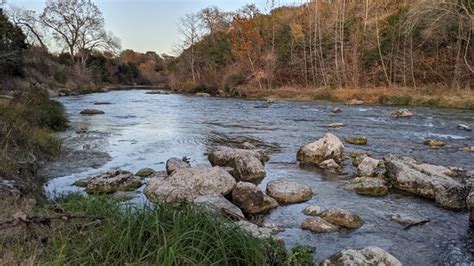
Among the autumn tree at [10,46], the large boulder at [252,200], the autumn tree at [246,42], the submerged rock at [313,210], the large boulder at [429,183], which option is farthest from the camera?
the autumn tree at [246,42]

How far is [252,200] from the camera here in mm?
6668

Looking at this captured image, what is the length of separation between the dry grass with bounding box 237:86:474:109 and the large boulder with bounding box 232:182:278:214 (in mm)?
17673

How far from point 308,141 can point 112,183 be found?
6.76 metres

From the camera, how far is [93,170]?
9219 mm

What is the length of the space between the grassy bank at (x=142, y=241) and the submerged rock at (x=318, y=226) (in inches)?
78.8

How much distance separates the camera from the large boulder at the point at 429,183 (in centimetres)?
671

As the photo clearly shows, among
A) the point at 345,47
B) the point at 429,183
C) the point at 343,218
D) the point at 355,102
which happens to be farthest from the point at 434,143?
the point at 345,47

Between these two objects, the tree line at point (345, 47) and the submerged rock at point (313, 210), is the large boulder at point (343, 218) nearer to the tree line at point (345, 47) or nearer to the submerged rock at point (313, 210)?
the submerged rock at point (313, 210)

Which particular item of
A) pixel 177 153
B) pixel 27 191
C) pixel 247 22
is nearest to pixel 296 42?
pixel 247 22

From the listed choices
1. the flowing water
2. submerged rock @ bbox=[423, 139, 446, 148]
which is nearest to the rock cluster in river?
the flowing water

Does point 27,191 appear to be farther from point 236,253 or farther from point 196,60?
point 196,60

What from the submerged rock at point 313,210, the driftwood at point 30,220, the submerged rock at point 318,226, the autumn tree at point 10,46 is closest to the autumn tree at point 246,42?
the autumn tree at point 10,46

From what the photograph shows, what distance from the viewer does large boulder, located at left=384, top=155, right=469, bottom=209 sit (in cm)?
671

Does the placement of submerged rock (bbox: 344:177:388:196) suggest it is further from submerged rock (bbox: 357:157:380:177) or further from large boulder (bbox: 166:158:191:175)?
large boulder (bbox: 166:158:191:175)
